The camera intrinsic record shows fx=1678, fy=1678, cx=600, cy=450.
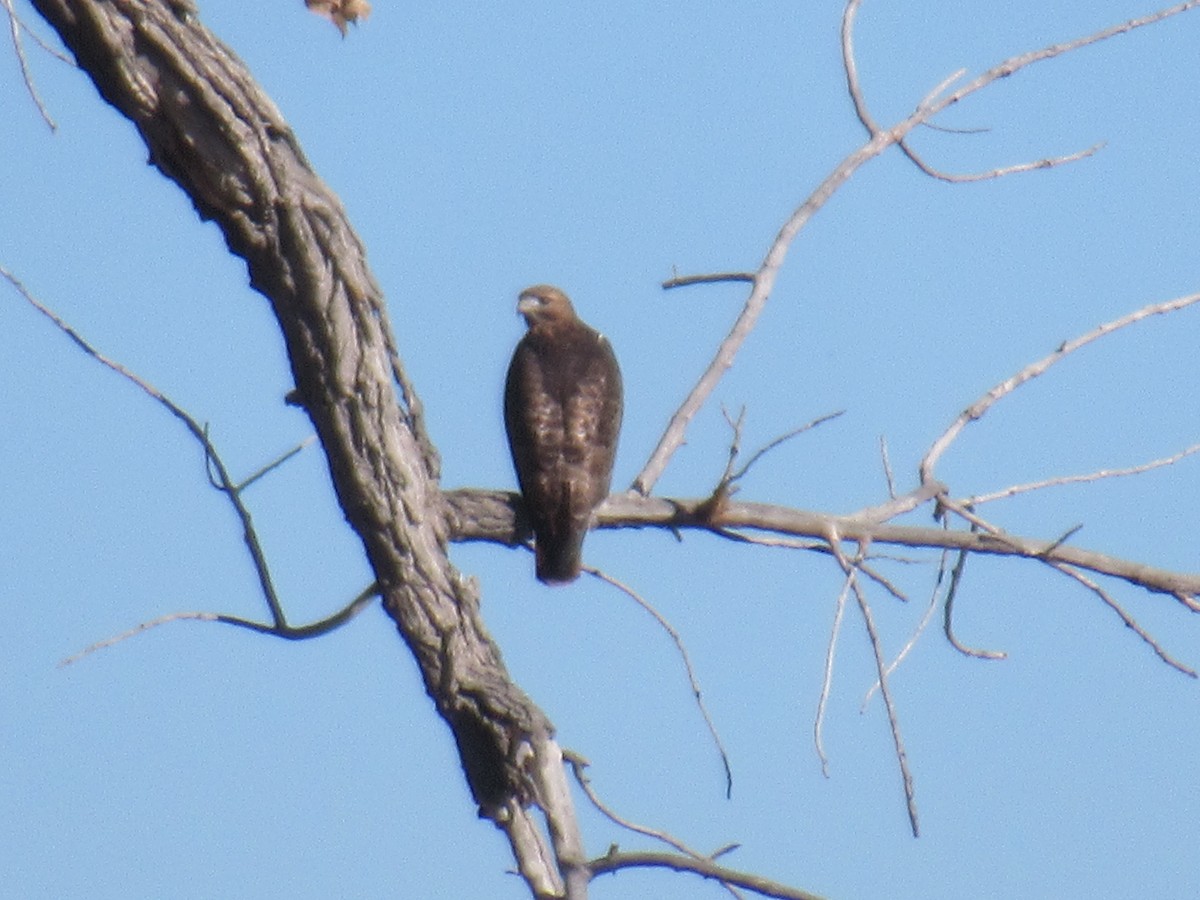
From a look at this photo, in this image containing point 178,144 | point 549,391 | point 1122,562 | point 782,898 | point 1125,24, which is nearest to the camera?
point 782,898

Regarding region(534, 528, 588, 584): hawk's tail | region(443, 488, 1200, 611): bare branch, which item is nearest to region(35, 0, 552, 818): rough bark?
region(443, 488, 1200, 611): bare branch

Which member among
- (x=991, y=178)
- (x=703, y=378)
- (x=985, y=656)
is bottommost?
(x=985, y=656)

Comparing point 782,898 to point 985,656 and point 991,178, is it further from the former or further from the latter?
point 991,178

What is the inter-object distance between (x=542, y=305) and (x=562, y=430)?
187 centimetres

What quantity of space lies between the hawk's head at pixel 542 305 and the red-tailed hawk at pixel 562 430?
0.43 metres

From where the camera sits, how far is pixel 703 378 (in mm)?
4281

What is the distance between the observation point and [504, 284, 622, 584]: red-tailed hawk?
17.2 ft

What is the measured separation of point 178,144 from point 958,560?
2.05 m

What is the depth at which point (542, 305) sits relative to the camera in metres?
7.68

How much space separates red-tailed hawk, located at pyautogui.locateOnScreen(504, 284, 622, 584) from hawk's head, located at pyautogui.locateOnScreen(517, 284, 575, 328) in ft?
1.42

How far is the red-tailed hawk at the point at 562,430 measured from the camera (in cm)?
524

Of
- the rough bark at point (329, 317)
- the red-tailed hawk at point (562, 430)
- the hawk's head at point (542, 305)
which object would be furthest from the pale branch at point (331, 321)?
the hawk's head at point (542, 305)

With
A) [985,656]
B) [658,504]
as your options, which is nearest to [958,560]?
[985,656]

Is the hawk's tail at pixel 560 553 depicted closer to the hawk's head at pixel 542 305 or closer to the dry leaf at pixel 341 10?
the dry leaf at pixel 341 10
